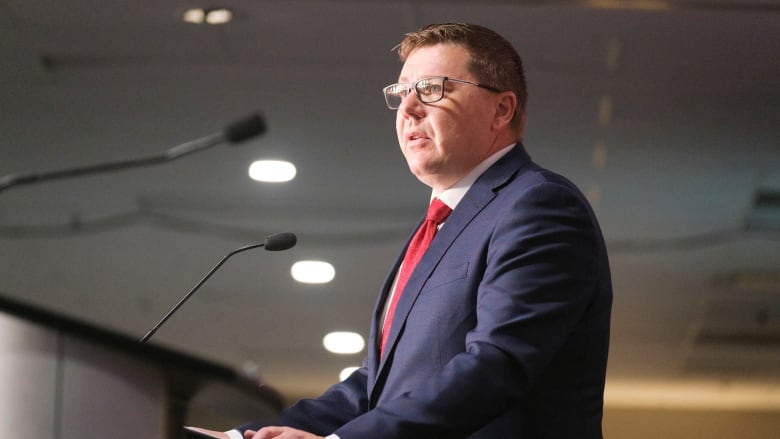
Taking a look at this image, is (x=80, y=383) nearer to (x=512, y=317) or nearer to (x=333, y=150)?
(x=512, y=317)

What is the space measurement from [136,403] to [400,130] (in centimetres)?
103

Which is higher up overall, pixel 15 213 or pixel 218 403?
pixel 15 213

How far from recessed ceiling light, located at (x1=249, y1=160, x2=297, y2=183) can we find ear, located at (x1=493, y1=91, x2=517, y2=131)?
4.68 m

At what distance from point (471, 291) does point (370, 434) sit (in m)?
0.31

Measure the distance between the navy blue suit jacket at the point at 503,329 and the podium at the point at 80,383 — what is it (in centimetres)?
44

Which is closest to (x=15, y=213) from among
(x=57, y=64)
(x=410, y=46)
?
(x=57, y=64)

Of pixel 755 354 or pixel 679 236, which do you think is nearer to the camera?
pixel 679 236

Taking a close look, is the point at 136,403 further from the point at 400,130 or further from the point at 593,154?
the point at 593,154

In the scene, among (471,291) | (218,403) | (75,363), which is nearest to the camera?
(75,363)

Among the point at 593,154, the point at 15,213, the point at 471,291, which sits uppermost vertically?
the point at 15,213

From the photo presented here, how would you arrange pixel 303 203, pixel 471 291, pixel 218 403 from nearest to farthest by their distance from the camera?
pixel 218 403 → pixel 471 291 → pixel 303 203

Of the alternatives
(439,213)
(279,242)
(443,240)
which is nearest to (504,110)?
(439,213)

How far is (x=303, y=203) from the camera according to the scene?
761 cm

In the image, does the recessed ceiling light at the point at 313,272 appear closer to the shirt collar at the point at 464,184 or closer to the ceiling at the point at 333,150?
the ceiling at the point at 333,150
